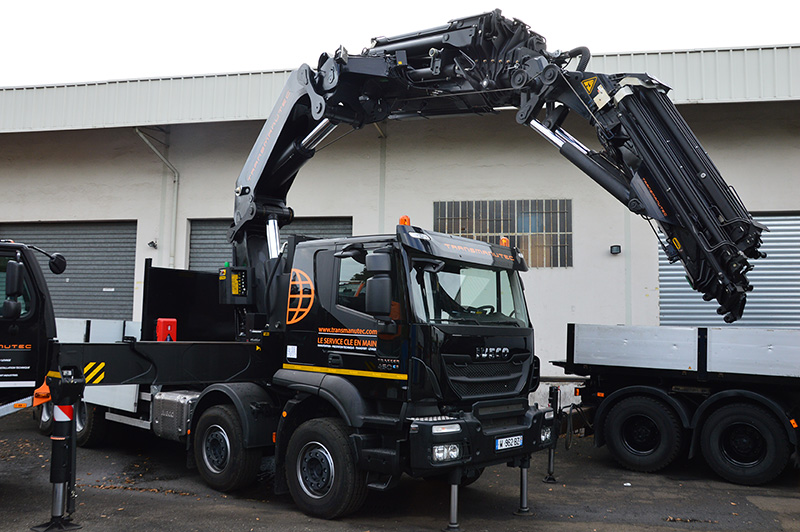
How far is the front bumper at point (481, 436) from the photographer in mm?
6105

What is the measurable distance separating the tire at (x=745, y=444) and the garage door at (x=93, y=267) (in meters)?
12.2

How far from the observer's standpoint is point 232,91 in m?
14.4

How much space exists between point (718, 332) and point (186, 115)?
35.7 ft

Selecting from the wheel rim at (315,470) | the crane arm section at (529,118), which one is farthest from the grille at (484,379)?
the crane arm section at (529,118)

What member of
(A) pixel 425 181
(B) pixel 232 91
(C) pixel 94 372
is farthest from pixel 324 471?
(B) pixel 232 91

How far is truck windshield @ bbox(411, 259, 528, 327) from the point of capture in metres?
6.64

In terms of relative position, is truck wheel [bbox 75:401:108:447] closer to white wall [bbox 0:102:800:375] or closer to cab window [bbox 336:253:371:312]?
cab window [bbox 336:253:371:312]

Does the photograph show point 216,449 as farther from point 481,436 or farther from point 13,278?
point 481,436

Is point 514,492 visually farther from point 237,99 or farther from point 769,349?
point 237,99

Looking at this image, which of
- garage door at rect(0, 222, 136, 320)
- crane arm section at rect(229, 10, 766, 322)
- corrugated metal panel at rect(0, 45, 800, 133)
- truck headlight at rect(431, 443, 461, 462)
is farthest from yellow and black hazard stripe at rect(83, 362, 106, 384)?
garage door at rect(0, 222, 136, 320)

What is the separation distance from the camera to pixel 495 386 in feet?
23.0

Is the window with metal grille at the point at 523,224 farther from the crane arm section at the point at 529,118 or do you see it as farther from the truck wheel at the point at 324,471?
the truck wheel at the point at 324,471

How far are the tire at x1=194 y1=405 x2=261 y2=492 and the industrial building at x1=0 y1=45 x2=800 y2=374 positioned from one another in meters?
7.26

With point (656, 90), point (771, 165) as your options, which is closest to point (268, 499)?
point (656, 90)
